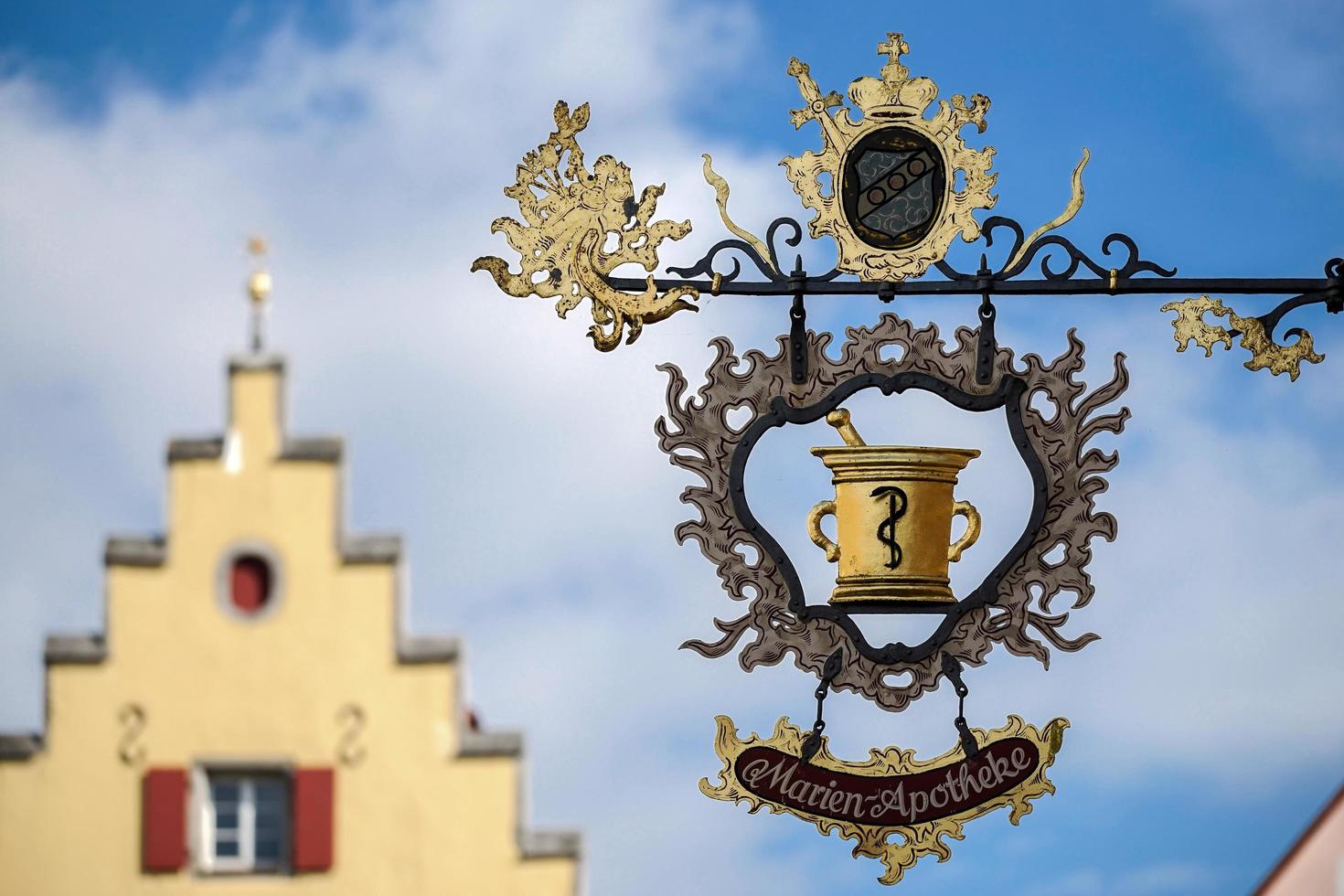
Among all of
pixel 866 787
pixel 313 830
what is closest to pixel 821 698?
pixel 866 787

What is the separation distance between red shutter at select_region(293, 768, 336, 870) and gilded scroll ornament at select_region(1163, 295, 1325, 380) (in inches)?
289

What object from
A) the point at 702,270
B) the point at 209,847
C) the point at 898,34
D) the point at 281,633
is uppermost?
the point at 898,34

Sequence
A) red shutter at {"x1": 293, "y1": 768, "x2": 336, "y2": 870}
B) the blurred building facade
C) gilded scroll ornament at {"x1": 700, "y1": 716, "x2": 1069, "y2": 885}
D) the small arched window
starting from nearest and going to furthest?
red shutter at {"x1": 293, "y1": 768, "x2": 336, "y2": 870}, the small arched window, the blurred building facade, gilded scroll ornament at {"x1": 700, "y1": 716, "x2": 1069, "y2": 885}

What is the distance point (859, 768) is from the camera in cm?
2216

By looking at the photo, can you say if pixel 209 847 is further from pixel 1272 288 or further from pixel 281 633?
pixel 1272 288

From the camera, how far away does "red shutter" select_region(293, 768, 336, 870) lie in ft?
61.9

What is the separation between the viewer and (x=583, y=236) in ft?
75.2

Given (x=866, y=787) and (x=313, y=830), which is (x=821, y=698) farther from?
(x=313, y=830)

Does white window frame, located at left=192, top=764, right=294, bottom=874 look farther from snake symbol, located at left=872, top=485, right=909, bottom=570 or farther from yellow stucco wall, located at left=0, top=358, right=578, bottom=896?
snake symbol, located at left=872, top=485, right=909, bottom=570

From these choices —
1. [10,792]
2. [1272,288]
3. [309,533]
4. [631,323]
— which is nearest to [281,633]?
[309,533]

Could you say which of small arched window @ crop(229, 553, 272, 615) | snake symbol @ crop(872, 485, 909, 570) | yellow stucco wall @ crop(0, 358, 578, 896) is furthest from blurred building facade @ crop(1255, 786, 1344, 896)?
small arched window @ crop(229, 553, 272, 615)

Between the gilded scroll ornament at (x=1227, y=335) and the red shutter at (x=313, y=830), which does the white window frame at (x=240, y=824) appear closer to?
the red shutter at (x=313, y=830)

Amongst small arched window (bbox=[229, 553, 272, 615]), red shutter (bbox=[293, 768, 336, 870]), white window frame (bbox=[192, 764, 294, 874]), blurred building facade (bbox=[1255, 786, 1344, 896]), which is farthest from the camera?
blurred building facade (bbox=[1255, 786, 1344, 896])

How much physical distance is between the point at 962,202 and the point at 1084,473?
2034mm
